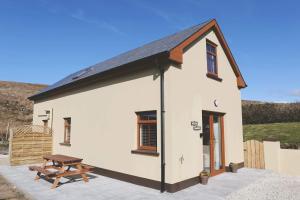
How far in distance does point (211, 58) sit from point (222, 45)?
129 cm

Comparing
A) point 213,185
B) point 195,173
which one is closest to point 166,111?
point 195,173

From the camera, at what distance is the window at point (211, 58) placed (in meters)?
10.5

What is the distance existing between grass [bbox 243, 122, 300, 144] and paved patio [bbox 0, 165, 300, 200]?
8.18 meters

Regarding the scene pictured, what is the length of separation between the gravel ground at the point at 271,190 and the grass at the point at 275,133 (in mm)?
8157

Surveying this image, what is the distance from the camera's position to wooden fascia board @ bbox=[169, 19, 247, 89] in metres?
8.09

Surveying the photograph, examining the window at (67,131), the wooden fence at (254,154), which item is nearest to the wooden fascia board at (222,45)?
the wooden fence at (254,154)

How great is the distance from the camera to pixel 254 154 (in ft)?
39.3

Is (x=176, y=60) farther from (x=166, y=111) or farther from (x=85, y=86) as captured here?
(x=85, y=86)

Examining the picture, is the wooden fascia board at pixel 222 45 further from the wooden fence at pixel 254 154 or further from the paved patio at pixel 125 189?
the paved patio at pixel 125 189

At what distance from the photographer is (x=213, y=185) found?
839 cm

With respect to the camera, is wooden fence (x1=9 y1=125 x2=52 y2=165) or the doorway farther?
wooden fence (x1=9 y1=125 x2=52 y2=165)

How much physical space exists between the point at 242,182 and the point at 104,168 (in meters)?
5.57

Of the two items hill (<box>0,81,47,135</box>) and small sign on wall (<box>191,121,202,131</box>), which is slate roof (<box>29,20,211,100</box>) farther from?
hill (<box>0,81,47,135</box>)

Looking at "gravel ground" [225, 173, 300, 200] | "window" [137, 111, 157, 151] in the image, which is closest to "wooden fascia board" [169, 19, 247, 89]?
"window" [137, 111, 157, 151]
